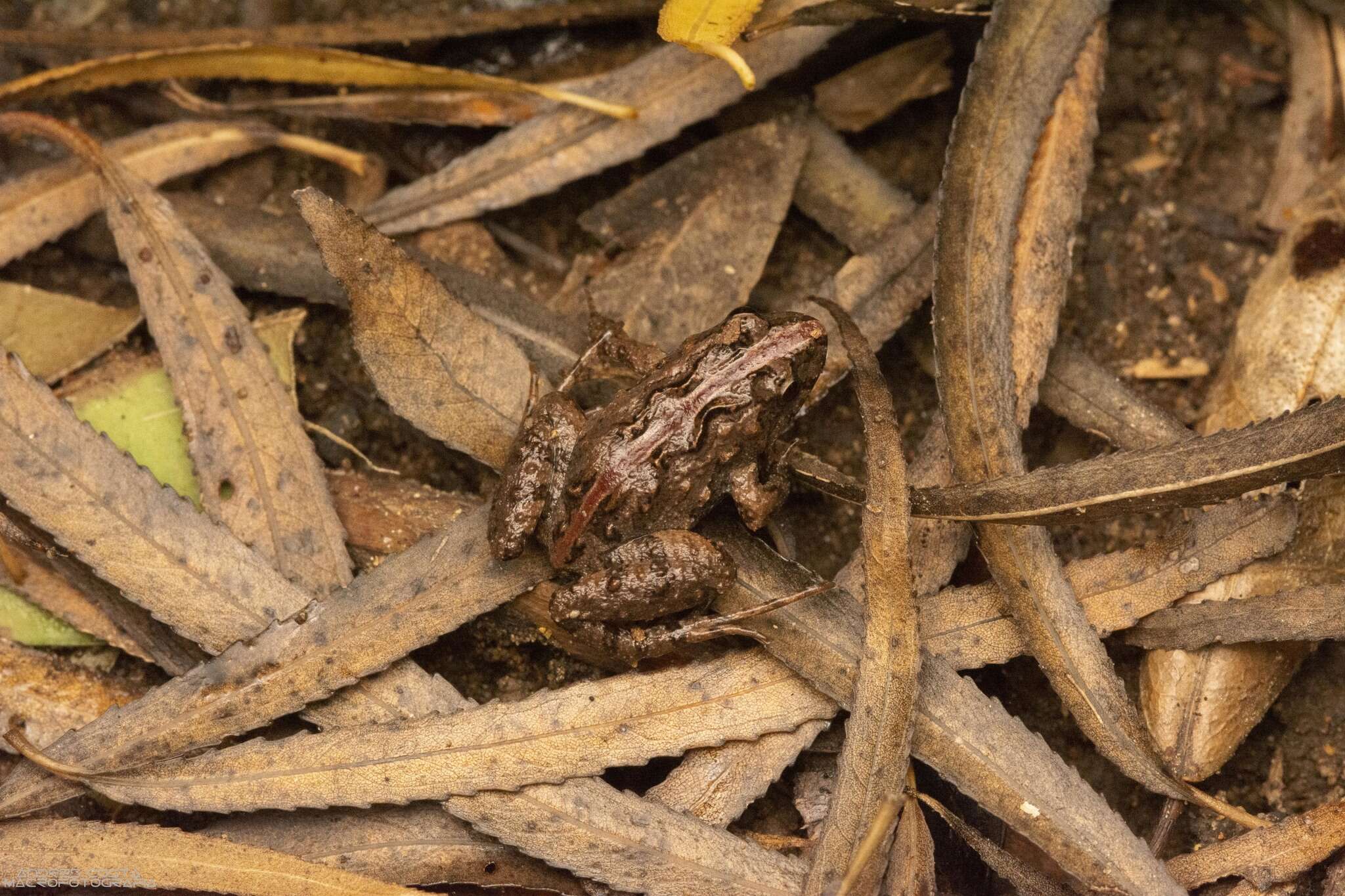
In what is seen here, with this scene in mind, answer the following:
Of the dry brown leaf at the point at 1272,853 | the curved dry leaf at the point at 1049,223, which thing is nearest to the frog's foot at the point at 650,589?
the curved dry leaf at the point at 1049,223

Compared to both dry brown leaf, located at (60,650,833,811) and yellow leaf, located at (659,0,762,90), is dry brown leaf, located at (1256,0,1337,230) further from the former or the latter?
dry brown leaf, located at (60,650,833,811)

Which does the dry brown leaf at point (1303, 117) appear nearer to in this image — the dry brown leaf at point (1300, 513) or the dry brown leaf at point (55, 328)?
the dry brown leaf at point (1300, 513)

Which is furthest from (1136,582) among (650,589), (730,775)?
(650,589)

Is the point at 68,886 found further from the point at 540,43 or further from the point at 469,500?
the point at 540,43

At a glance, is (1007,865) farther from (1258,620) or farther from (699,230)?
(699,230)

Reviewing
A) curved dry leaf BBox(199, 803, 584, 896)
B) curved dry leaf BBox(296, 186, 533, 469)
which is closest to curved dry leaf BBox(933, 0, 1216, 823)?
curved dry leaf BBox(296, 186, 533, 469)
